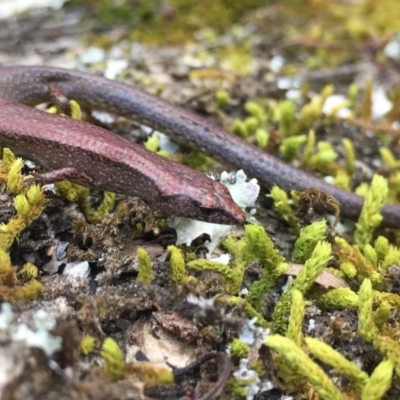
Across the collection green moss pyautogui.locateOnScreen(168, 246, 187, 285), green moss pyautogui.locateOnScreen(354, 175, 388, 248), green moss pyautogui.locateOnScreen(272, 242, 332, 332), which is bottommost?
green moss pyautogui.locateOnScreen(354, 175, 388, 248)

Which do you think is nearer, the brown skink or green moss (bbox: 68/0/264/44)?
the brown skink

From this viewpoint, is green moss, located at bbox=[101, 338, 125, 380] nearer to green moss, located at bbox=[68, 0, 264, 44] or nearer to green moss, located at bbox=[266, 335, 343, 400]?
green moss, located at bbox=[266, 335, 343, 400]

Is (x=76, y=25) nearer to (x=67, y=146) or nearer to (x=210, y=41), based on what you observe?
(x=210, y=41)

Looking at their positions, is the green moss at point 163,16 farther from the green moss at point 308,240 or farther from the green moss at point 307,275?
the green moss at point 307,275

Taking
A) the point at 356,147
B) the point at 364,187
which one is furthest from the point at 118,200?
A: the point at 356,147

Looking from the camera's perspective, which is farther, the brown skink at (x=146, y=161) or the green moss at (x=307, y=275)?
the brown skink at (x=146, y=161)

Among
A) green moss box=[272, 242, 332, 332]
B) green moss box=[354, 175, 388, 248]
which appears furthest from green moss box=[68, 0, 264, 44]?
green moss box=[272, 242, 332, 332]

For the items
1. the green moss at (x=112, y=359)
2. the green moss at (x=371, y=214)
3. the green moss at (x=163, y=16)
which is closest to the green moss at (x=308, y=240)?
the green moss at (x=371, y=214)

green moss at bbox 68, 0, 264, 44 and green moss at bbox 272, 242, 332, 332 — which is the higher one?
green moss at bbox 68, 0, 264, 44
